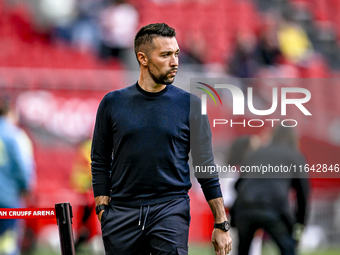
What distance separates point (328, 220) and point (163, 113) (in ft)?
18.7

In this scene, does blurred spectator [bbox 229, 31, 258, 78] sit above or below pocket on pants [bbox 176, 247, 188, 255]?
above

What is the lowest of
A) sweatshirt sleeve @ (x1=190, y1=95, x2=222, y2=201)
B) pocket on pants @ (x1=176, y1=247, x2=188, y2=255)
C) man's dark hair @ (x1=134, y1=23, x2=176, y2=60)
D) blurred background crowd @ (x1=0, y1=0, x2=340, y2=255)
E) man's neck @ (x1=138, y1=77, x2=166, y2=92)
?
pocket on pants @ (x1=176, y1=247, x2=188, y2=255)

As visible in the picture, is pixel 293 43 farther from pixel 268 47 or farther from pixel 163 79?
pixel 163 79

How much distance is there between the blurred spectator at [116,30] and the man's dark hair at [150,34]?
6.50 meters

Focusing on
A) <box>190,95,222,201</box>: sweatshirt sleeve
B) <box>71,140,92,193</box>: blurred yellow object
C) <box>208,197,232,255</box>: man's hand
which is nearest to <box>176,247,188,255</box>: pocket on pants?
<box>208,197,232,255</box>: man's hand

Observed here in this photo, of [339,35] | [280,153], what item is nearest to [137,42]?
[280,153]

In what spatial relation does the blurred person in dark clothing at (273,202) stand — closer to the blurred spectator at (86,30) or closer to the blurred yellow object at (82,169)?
the blurred yellow object at (82,169)

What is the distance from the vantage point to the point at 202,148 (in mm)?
2678

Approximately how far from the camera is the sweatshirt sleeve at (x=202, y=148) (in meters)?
2.64

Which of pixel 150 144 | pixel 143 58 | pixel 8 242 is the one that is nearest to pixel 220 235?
pixel 150 144

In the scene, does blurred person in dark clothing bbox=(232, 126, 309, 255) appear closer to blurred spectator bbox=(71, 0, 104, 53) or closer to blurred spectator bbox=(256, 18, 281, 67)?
blurred spectator bbox=(256, 18, 281, 67)

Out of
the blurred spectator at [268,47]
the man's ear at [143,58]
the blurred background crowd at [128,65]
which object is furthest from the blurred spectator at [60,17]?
the man's ear at [143,58]

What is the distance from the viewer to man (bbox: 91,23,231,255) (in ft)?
8.43

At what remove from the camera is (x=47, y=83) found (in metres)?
8.34
